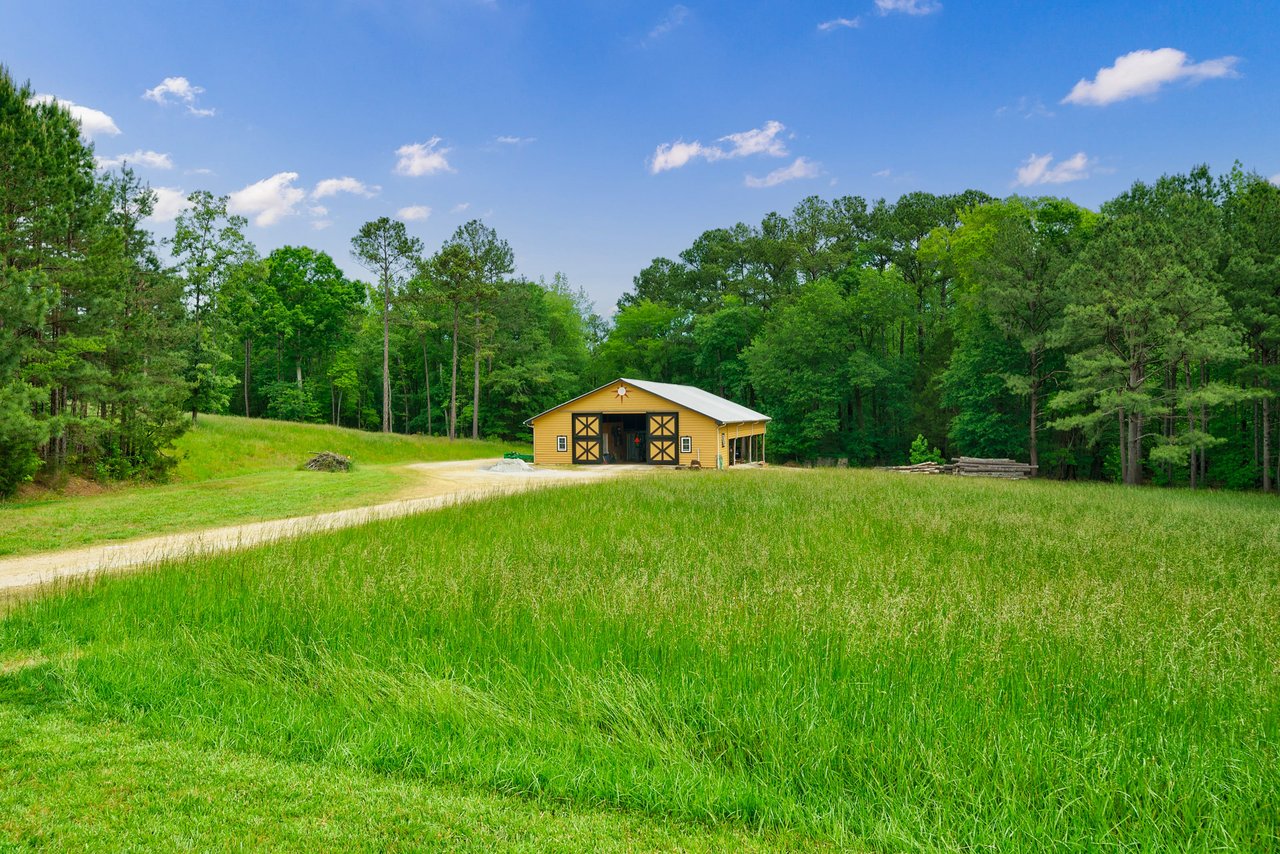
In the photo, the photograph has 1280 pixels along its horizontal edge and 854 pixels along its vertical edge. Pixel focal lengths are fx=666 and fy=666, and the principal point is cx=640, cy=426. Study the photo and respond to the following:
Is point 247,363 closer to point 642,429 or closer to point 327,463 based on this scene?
point 327,463

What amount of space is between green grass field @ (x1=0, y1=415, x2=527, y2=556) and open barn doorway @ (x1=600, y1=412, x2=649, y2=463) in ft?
37.4

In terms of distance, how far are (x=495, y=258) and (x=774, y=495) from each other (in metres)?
40.1

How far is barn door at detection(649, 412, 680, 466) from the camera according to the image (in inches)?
1337

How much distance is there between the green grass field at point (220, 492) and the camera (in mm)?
12672

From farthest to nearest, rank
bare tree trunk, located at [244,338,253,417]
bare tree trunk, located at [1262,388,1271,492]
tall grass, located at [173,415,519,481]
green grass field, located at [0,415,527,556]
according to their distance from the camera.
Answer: bare tree trunk, located at [244,338,253,417] < bare tree trunk, located at [1262,388,1271,492] < tall grass, located at [173,415,519,481] < green grass field, located at [0,415,527,556]

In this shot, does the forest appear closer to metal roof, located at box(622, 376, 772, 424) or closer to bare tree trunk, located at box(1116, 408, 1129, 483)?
bare tree trunk, located at box(1116, 408, 1129, 483)

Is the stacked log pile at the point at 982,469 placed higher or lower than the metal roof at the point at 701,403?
lower

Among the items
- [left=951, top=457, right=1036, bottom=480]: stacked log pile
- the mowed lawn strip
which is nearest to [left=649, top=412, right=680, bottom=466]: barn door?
[left=951, top=457, right=1036, bottom=480]: stacked log pile

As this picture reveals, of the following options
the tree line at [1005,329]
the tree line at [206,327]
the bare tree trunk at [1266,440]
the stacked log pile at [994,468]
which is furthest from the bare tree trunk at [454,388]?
the bare tree trunk at [1266,440]

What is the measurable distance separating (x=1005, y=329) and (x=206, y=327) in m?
38.6

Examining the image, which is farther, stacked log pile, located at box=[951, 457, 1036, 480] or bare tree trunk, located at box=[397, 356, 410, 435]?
bare tree trunk, located at box=[397, 356, 410, 435]

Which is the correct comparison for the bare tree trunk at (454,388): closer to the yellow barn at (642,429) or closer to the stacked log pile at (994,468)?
the yellow barn at (642,429)

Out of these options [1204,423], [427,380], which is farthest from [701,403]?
[427,380]

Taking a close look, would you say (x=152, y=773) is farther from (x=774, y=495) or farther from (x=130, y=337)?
(x=130, y=337)
